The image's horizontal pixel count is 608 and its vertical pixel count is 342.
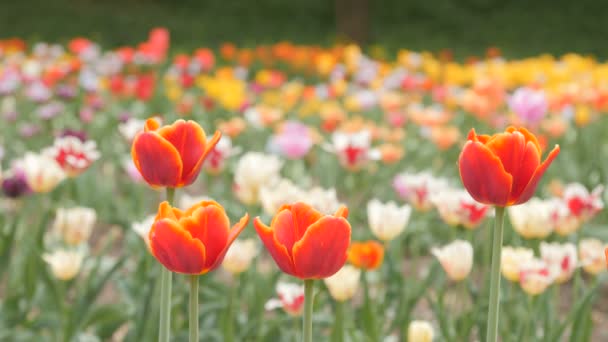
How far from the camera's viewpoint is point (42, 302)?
6.77 ft

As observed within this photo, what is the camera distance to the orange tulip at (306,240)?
3.13 feet

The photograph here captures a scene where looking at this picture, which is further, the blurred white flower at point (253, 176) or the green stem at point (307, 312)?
the blurred white flower at point (253, 176)

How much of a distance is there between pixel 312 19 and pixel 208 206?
12.9m

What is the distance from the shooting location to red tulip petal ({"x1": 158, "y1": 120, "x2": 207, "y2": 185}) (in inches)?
43.8

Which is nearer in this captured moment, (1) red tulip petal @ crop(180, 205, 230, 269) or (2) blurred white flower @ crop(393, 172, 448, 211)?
(1) red tulip petal @ crop(180, 205, 230, 269)

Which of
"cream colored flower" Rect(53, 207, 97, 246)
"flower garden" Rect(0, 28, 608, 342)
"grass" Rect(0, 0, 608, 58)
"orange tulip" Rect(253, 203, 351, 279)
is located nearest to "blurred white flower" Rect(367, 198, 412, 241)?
"flower garden" Rect(0, 28, 608, 342)

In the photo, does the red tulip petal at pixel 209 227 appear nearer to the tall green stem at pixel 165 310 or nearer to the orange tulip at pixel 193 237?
the orange tulip at pixel 193 237

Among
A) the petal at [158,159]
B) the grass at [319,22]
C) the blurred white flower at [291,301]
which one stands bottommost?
the blurred white flower at [291,301]

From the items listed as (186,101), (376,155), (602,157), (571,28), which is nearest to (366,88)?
(186,101)

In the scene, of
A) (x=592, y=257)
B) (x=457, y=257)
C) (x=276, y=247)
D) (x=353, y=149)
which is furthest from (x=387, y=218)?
(x=276, y=247)

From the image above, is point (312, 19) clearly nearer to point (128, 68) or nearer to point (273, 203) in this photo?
point (128, 68)

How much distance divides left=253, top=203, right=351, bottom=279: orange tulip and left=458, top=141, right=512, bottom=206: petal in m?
0.19

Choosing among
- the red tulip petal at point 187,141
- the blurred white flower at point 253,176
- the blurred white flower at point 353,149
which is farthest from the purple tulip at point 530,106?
the red tulip petal at point 187,141

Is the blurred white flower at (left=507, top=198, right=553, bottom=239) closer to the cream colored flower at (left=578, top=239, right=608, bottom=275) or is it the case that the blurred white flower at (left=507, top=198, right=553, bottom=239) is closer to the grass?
the cream colored flower at (left=578, top=239, right=608, bottom=275)
